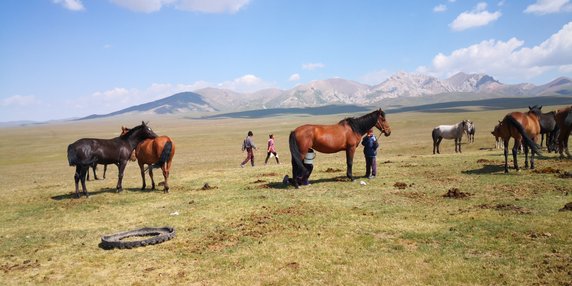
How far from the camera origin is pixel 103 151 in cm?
1716

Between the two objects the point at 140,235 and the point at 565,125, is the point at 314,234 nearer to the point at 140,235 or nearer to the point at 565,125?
the point at 140,235

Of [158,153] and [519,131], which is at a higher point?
[158,153]

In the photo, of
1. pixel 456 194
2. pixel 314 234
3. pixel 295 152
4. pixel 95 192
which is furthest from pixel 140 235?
pixel 456 194

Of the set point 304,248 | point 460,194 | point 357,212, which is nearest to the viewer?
point 304,248

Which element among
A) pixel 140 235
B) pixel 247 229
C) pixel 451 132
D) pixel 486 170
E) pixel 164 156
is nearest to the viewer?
pixel 247 229

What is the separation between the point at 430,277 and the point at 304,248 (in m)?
2.97

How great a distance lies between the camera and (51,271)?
870cm

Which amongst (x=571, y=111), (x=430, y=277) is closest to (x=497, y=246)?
(x=430, y=277)

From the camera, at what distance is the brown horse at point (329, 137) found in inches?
635

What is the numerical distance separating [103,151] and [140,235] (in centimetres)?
755

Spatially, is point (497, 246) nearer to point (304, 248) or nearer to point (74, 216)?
point (304, 248)

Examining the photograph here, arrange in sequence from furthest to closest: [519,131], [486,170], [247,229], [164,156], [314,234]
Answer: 1. [486,170]
2. [164,156]
3. [519,131]
4. [247,229]
5. [314,234]

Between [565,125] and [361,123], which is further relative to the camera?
[565,125]

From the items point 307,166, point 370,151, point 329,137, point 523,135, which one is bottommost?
point 307,166
